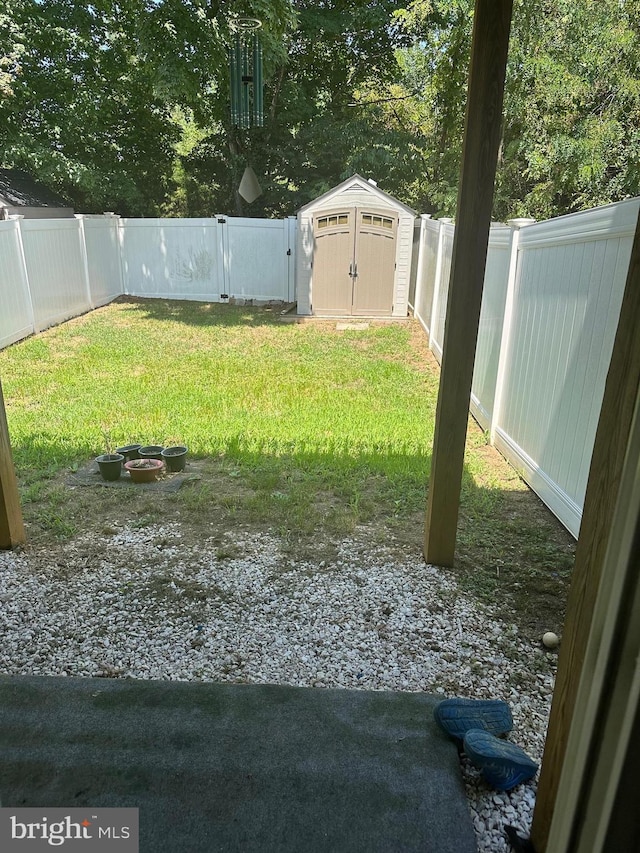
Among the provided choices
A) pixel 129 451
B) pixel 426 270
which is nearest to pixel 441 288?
pixel 426 270

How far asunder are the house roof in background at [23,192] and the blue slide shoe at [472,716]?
13.4 m

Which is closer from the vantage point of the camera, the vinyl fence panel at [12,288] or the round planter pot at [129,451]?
the round planter pot at [129,451]

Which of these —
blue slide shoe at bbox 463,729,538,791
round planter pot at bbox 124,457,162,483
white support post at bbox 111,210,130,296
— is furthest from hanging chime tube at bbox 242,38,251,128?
white support post at bbox 111,210,130,296

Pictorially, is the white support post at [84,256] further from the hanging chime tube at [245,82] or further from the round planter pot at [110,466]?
the round planter pot at [110,466]

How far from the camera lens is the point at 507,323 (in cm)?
448

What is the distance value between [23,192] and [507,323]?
13086 mm

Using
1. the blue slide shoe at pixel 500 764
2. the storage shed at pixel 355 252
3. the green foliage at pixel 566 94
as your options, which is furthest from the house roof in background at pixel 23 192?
the blue slide shoe at pixel 500 764

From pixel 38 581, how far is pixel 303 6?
51.9 ft

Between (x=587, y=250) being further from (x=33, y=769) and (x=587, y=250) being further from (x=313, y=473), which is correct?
(x=33, y=769)

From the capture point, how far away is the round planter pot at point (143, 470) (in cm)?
395

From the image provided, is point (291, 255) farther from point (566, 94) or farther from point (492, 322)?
point (492, 322)

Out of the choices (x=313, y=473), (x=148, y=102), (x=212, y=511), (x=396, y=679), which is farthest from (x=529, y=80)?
(x=396, y=679)

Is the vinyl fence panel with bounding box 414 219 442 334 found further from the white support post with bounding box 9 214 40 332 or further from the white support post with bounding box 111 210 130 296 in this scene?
the white support post with bounding box 111 210 130 296

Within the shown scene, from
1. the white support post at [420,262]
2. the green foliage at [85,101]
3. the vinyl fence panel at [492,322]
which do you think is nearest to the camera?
the vinyl fence panel at [492,322]
